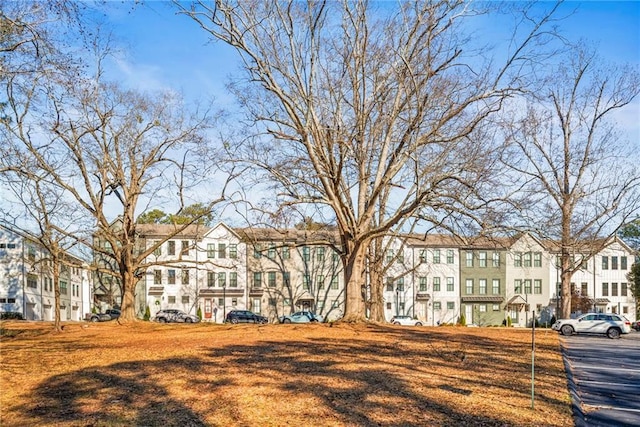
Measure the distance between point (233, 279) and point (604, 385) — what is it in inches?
1920

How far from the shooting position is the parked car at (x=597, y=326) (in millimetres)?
30050

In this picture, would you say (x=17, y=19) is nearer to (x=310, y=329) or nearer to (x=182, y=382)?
(x=182, y=382)

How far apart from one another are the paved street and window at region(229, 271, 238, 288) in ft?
140

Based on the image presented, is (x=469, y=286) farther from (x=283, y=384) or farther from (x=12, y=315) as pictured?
(x=283, y=384)

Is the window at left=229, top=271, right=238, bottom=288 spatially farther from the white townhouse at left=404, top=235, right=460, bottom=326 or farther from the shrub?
the shrub

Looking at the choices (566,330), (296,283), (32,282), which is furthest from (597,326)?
(32,282)

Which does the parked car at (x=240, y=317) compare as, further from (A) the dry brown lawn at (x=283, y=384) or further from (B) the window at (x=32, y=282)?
(A) the dry brown lawn at (x=283, y=384)

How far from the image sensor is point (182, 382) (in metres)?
10.8

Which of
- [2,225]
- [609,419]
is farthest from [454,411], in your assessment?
[2,225]

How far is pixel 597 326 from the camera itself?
30.4m

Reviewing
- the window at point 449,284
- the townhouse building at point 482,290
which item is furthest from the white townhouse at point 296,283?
the townhouse building at point 482,290

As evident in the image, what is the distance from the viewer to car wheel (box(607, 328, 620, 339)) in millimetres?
29750

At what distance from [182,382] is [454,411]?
4848 mm

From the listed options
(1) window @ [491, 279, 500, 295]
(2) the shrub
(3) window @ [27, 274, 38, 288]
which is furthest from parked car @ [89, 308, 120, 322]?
(1) window @ [491, 279, 500, 295]
